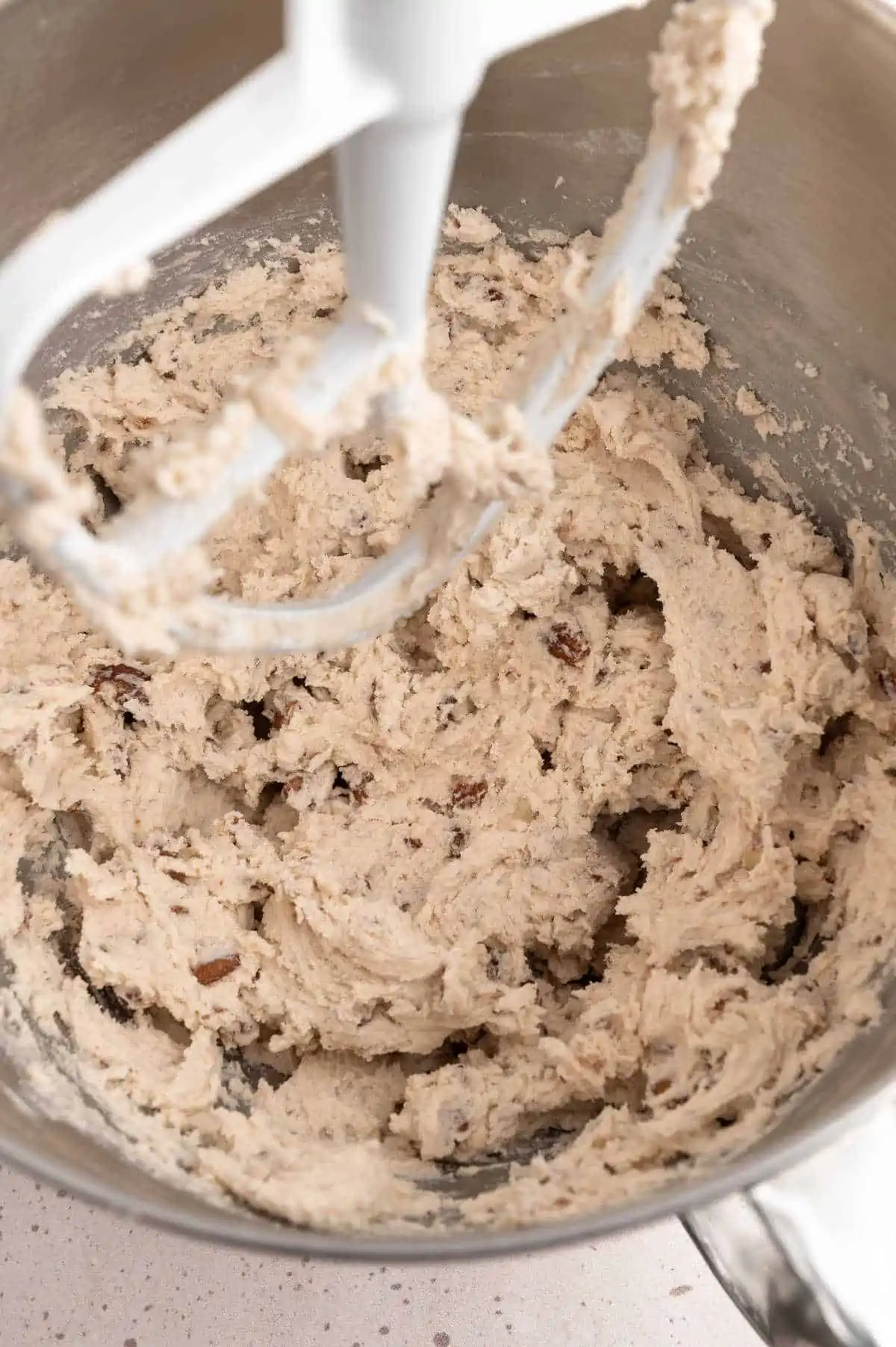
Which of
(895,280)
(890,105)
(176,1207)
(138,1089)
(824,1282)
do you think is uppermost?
(890,105)

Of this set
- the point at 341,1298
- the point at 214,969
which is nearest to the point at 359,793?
the point at 214,969

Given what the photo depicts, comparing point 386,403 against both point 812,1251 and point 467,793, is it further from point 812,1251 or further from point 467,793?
point 812,1251

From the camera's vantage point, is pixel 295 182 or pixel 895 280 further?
pixel 295 182

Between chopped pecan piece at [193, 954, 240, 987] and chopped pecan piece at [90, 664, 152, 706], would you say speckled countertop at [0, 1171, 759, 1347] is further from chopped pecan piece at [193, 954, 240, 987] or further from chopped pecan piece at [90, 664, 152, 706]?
chopped pecan piece at [90, 664, 152, 706]

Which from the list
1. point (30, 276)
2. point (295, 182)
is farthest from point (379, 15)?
point (295, 182)

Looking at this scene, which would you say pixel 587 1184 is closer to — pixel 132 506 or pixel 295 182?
pixel 132 506

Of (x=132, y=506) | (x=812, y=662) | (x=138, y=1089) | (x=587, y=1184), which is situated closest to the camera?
(x=132, y=506)
